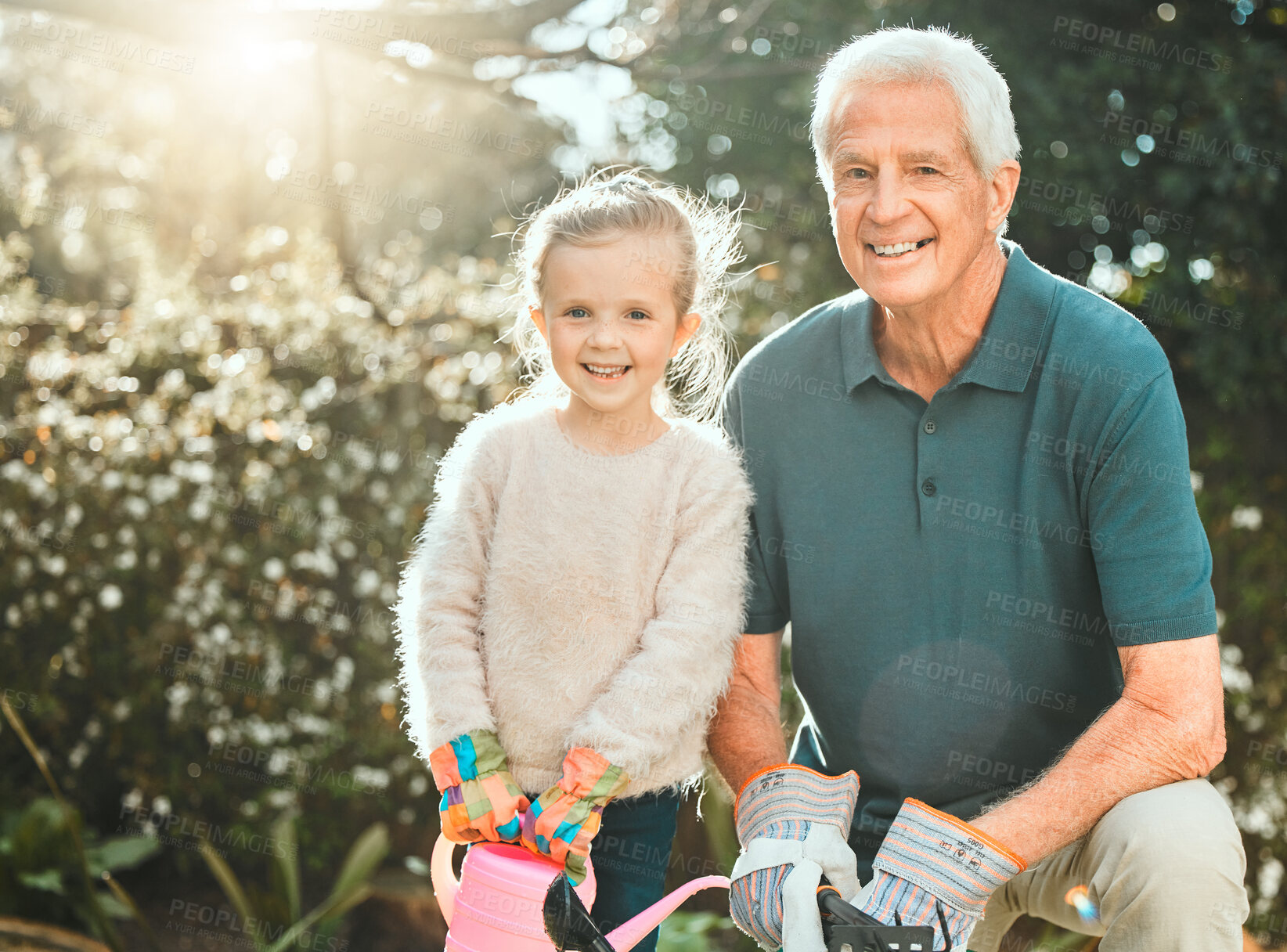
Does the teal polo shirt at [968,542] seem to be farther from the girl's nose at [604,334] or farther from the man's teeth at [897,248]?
the girl's nose at [604,334]

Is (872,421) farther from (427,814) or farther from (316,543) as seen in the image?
(427,814)

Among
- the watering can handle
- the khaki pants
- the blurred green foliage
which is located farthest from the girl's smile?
the blurred green foliage

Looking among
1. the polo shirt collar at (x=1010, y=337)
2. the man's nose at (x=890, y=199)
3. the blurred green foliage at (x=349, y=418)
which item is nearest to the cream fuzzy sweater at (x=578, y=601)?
the polo shirt collar at (x=1010, y=337)

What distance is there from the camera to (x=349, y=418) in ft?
12.1

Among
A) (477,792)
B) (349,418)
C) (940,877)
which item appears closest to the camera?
(940,877)

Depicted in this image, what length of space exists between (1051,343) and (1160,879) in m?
0.98

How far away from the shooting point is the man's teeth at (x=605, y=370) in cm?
191

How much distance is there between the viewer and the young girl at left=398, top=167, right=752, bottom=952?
181 centimetres

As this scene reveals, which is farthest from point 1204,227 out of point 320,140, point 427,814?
point 427,814

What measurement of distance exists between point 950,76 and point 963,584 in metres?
0.98

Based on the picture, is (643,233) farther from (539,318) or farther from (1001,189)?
(1001,189)

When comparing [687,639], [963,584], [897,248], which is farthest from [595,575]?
[897,248]

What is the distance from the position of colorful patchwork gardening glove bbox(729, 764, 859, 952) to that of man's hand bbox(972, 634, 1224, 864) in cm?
27

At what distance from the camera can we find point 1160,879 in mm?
1664
